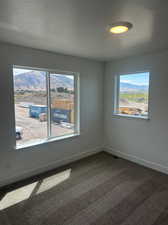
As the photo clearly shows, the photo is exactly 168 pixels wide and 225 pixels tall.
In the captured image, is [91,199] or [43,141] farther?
[43,141]

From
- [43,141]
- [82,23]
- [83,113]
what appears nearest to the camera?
[82,23]

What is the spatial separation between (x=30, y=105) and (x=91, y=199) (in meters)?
2.07

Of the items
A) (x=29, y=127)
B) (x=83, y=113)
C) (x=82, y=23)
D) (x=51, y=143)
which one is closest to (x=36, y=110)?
(x=29, y=127)

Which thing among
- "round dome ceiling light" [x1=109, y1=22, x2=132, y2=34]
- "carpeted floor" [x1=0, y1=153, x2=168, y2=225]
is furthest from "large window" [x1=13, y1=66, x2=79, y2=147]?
"round dome ceiling light" [x1=109, y1=22, x2=132, y2=34]

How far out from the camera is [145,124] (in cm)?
340

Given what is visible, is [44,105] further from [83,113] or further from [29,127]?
[83,113]

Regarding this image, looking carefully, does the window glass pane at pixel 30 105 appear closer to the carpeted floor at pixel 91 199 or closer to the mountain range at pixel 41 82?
the mountain range at pixel 41 82

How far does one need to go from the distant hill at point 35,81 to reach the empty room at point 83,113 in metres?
0.02

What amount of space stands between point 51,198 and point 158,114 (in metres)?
2.56

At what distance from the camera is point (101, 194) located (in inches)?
98.0

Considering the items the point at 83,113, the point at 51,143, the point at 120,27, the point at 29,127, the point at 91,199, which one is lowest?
the point at 91,199

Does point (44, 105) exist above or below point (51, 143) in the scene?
above

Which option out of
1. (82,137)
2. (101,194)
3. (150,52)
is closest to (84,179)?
(101,194)

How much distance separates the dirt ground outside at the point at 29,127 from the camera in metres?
2.95
